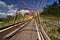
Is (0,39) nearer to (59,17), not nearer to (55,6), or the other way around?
(59,17)

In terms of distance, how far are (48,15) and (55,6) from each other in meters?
17.1

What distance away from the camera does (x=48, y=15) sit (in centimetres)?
11731

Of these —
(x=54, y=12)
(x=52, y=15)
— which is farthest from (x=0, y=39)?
(x=54, y=12)

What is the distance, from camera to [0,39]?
11797 mm

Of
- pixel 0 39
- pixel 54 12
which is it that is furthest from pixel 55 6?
pixel 0 39

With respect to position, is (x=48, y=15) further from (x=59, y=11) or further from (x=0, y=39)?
(x=0, y=39)

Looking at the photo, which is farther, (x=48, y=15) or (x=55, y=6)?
(x=55, y=6)

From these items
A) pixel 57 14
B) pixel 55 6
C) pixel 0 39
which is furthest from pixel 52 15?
pixel 0 39

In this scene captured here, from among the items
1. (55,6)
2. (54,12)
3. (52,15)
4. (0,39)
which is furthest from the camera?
(55,6)

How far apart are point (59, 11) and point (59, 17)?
10.6 feet

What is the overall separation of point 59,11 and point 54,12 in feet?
21.9

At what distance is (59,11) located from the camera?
113 meters

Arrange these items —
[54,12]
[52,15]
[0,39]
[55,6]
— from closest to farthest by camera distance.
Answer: [0,39], [52,15], [54,12], [55,6]

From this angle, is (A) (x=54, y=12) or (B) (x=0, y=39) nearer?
(B) (x=0, y=39)
